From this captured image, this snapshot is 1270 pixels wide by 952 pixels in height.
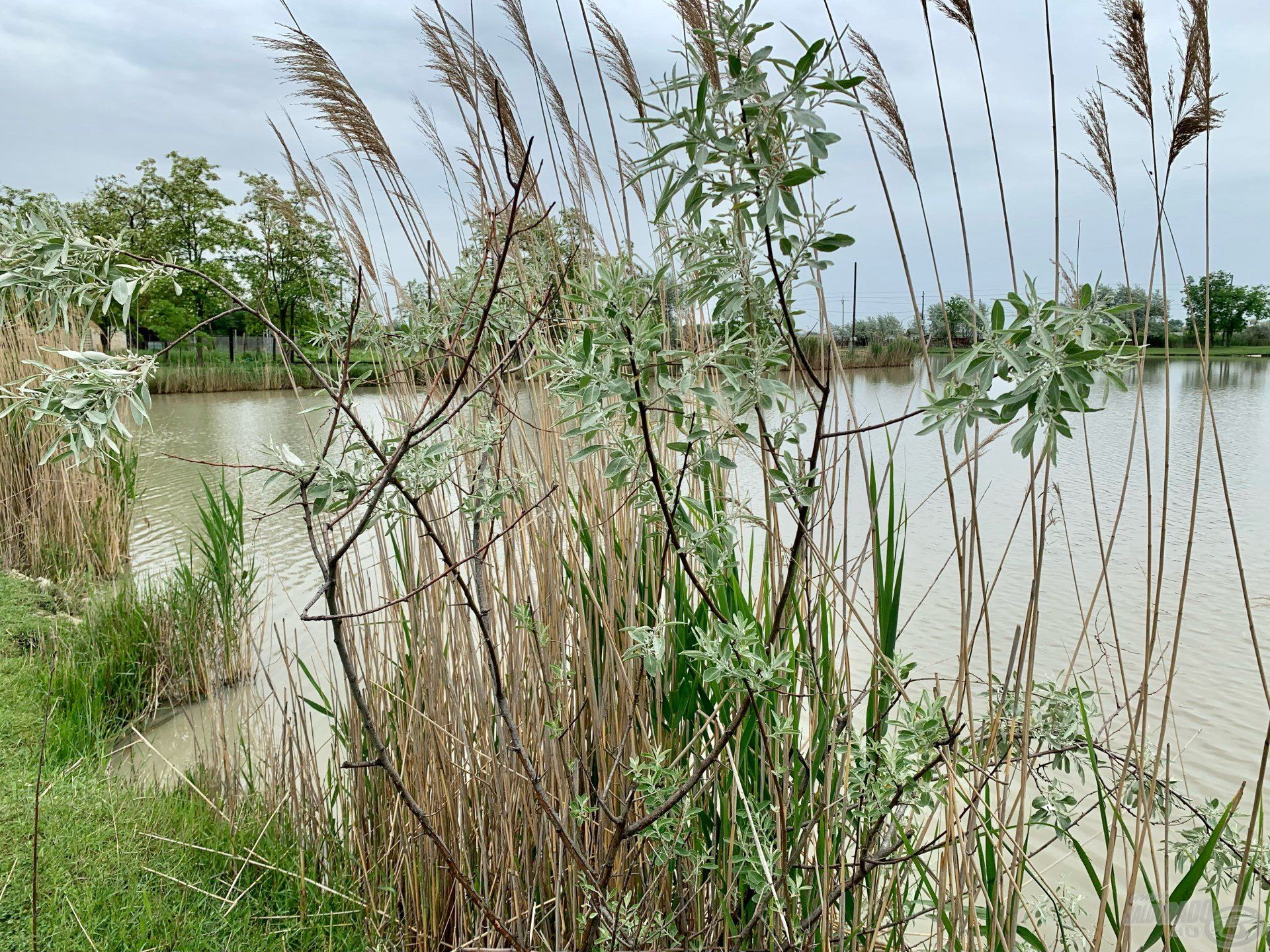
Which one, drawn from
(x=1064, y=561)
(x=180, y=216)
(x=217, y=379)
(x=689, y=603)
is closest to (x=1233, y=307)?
(x=1064, y=561)

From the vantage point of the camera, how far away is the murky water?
10.3ft

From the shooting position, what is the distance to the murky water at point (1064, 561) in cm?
313

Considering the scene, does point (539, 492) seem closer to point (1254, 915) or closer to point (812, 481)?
point (812, 481)

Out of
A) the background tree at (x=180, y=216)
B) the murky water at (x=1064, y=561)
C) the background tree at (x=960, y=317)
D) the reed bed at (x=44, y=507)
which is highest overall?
the background tree at (x=180, y=216)

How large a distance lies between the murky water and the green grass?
28cm

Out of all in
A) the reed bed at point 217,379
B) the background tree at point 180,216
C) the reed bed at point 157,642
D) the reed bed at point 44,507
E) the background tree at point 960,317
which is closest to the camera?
the background tree at point 960,317

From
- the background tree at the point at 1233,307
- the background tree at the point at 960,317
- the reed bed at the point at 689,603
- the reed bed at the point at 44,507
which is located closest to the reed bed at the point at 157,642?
the reed bed at the point at 44,507

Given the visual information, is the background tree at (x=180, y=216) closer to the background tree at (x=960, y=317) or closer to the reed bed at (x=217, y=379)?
the reed bed at (x=217, y=379)

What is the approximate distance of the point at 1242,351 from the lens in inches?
945

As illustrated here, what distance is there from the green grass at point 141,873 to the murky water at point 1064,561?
280mm

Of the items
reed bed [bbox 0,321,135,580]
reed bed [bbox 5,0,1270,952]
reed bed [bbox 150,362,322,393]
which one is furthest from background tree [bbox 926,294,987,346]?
reed bed [bbox 150,362,322,393]

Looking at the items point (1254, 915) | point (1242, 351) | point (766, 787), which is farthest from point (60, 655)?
point (1242, 351)

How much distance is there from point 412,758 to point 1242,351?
29826mm

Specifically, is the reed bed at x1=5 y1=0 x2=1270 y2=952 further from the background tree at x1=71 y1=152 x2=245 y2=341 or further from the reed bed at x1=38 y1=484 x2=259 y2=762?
the background tree at x1=71 y1=152 x2=245 y2=341
